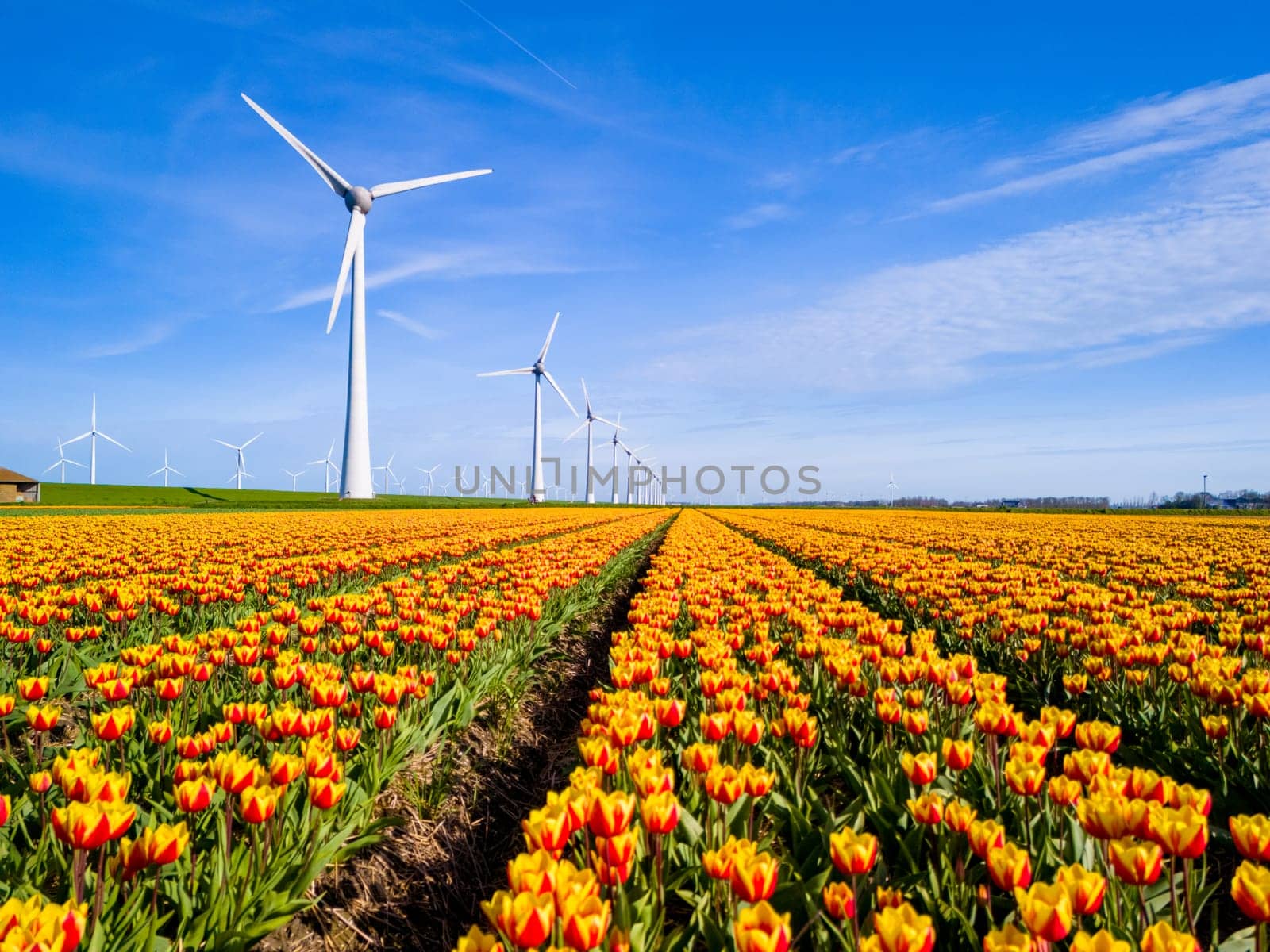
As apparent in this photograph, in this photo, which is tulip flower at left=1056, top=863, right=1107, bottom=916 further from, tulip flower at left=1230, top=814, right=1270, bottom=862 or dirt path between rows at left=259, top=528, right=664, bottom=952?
dirt path between rows at left=259, top=528, right=664, bottom=952

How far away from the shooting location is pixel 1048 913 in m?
2.02

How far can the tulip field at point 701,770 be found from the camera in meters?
2.41

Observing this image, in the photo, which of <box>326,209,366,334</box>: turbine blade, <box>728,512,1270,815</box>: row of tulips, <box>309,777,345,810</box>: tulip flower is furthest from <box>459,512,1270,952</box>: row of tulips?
<box>326,209,366,334</box>: turbine blade

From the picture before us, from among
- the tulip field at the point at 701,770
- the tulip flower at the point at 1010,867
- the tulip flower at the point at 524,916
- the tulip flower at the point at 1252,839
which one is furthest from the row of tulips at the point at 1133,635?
the tulip flower at the point at 524,916

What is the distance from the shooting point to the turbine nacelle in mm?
57062

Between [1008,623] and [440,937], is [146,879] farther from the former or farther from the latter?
[1008,623]

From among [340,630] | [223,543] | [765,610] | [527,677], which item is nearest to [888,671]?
[765,610]

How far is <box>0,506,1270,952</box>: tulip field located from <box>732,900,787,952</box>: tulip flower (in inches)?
0.4

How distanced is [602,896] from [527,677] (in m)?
4.73

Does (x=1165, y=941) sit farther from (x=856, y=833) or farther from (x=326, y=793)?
(x=326, y=793)

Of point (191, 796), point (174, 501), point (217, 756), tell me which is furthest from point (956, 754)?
point (174, 501)

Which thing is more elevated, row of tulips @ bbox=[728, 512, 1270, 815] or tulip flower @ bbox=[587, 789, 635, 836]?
tulip flower @ bbox=[587, 789, 635, 836]

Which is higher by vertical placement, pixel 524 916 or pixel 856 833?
pixel 524 916

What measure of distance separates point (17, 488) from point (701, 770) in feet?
309
